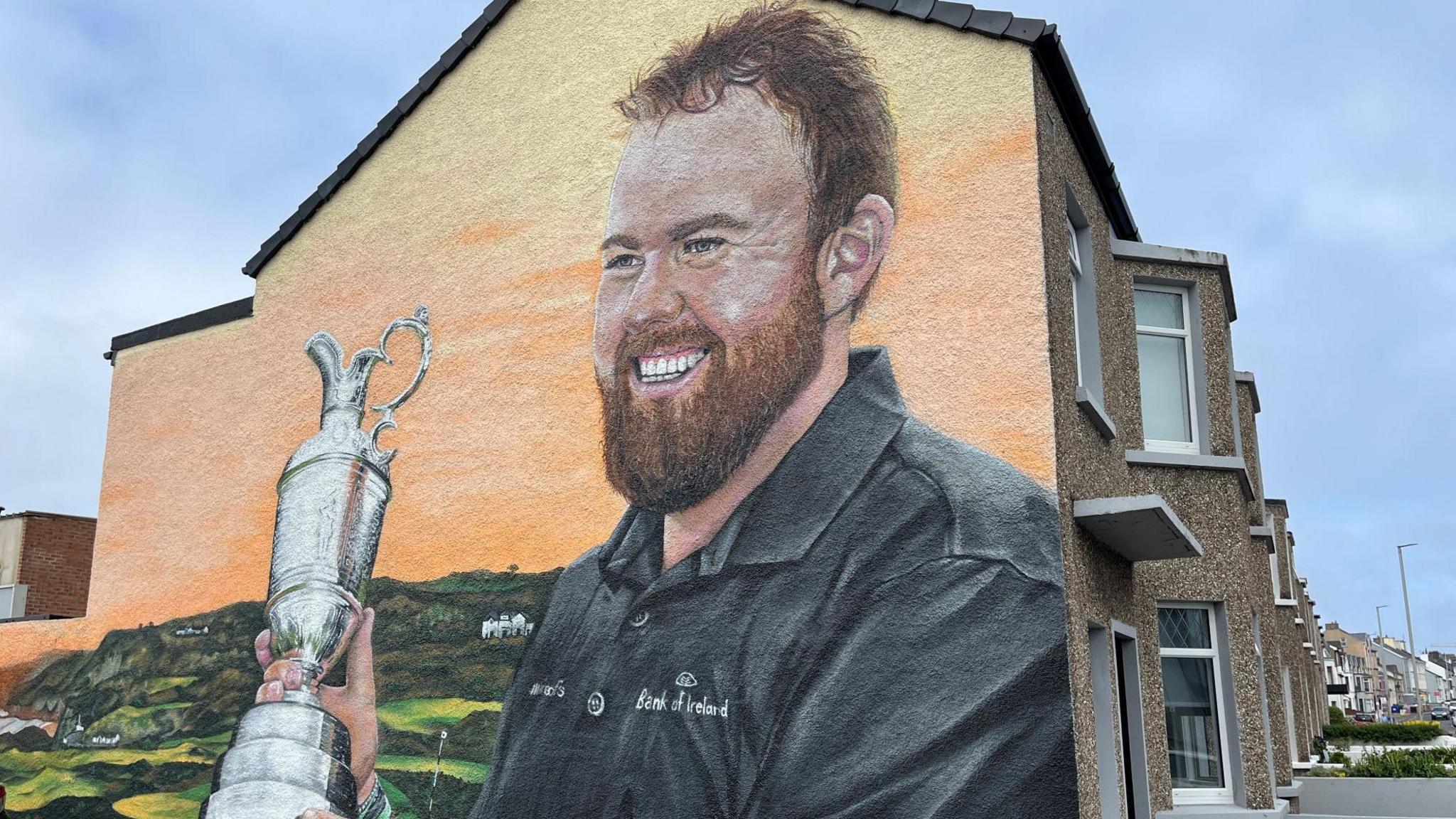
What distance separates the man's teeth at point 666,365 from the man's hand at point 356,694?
3.81 metres

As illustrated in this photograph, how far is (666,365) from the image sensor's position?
10.6 m

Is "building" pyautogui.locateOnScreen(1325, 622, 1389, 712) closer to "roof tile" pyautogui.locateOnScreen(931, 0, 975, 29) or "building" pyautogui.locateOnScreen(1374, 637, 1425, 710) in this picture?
"building" pyautogui.locateOnScreen(1374, 637, 1425, 710)

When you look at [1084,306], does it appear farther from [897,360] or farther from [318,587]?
[318,587]

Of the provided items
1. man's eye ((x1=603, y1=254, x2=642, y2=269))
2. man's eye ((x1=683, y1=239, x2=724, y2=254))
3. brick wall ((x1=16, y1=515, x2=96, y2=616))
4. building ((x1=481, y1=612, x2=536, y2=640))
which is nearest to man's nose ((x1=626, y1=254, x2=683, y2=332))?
man's eye ((x1=603, y1=254, x2=642, y2=269))

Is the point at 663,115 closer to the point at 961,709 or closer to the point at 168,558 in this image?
the point at 961,709

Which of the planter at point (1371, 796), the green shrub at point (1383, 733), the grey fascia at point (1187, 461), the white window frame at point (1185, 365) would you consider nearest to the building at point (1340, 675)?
the green shrub at point (1383, 733)

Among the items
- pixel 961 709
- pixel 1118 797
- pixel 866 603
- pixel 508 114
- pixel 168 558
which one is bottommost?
pixel 1118 797

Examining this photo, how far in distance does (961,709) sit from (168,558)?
973cm

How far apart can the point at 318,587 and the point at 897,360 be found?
21.5ft

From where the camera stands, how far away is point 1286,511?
84.0 ft

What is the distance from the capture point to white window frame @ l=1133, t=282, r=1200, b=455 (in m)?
12.0

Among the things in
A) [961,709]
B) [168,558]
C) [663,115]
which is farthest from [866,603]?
[168,558]

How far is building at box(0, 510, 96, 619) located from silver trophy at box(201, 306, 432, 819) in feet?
31.6

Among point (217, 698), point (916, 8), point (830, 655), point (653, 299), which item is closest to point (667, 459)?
point (653, 299)
